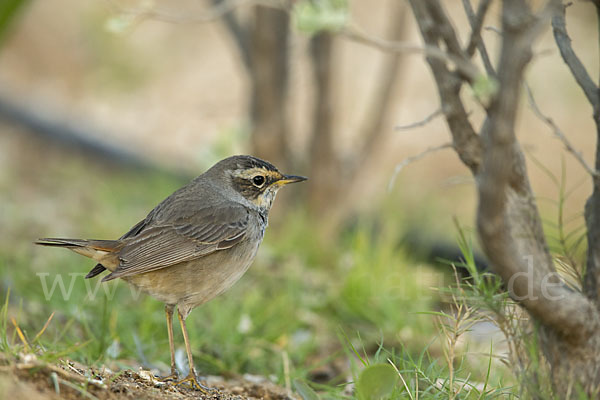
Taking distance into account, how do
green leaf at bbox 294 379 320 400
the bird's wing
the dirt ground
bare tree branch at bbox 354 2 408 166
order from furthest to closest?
1. bare tree branch at bbox 354 2 408 166
2. the bird's wing
3. green leaf at bbox 294 379 320 400
4. the dirt ground

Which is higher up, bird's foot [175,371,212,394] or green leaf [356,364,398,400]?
green leaf [356,364,398,400]

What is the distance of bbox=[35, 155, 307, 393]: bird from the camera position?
13.8ft

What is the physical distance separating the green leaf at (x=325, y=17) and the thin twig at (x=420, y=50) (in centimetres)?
9

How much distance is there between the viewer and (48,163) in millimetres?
10344

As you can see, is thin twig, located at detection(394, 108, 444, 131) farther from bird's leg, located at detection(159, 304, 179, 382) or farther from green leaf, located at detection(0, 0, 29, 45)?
green leaf, located at detection(0, 0, 29, 45)

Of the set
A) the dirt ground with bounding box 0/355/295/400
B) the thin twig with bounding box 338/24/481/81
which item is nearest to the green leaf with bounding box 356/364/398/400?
the dirt ground with bounding box 0/355/295/400

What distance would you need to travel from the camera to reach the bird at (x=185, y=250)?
4.20 m

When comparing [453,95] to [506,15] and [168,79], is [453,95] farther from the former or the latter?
[168,79]

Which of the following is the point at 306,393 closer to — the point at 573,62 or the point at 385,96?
the point at 573,62

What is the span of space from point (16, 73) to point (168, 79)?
116 inches

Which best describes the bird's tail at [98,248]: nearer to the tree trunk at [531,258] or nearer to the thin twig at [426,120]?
the thin twig at [426,120]

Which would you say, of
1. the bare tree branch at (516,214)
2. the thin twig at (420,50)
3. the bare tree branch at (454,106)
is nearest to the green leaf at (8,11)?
the thin twig at (420,50)

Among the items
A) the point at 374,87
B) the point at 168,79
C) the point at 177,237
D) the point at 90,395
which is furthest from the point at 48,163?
the point at 90,395

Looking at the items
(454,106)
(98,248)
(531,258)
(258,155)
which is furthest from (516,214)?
(258,155)
